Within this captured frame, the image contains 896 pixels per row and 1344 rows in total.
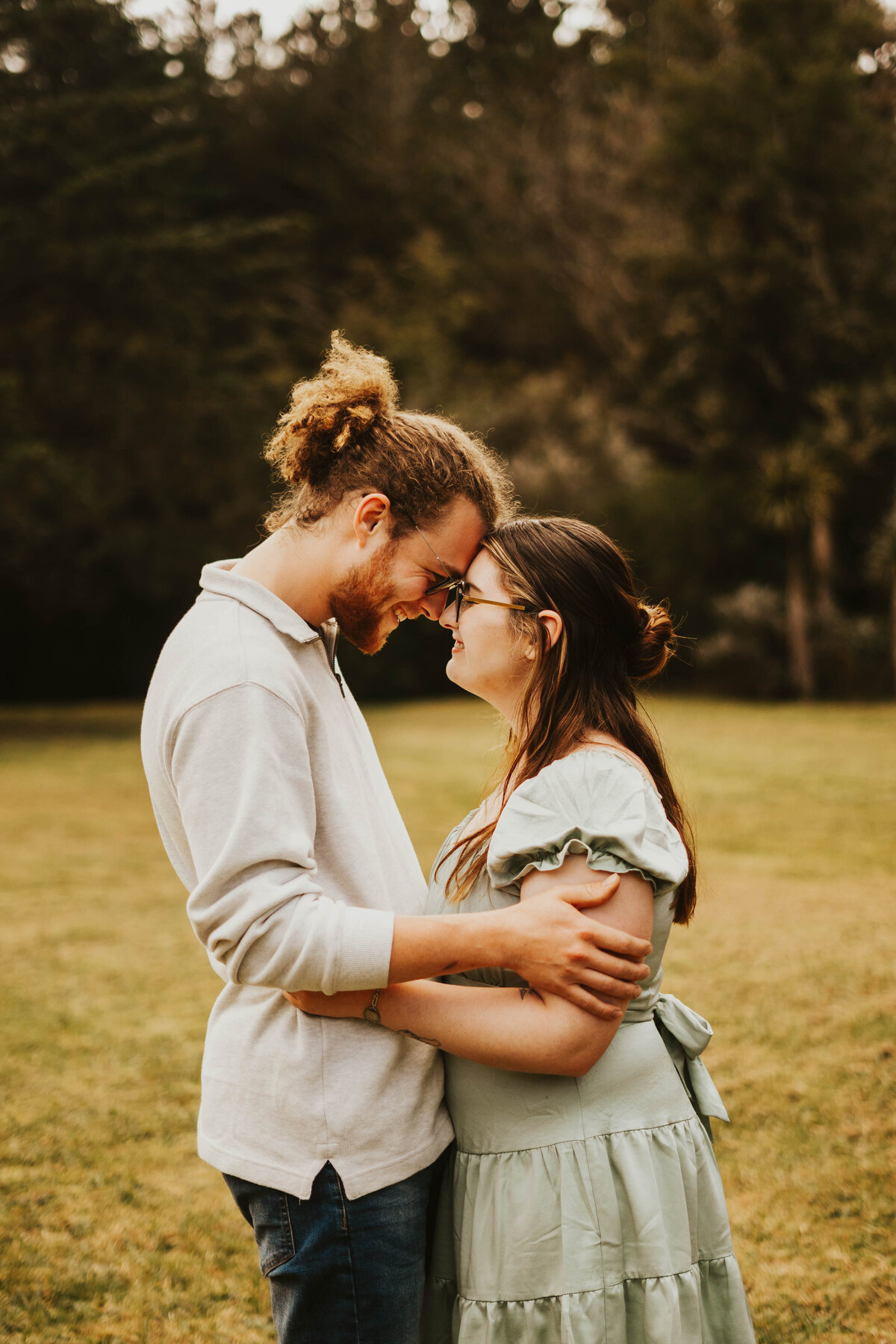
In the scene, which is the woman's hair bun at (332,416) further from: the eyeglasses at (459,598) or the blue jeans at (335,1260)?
the blue jeans at (335,1260)

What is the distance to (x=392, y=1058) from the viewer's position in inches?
62.4

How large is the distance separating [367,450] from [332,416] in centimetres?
8

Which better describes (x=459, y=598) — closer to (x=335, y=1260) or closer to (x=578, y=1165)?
(x=578, y=1165)

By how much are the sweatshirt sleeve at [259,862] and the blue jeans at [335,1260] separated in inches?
14.4

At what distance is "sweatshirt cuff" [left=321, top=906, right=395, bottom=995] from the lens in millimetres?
1404

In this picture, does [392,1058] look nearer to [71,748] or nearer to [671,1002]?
[671,1002]

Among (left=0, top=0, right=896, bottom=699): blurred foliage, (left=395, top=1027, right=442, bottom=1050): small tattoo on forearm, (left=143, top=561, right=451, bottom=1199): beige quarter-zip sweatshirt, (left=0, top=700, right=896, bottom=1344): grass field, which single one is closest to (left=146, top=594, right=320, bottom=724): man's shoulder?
(left=143, top=561, right=451, bottom=1199): beige quarter-zip sweatshirt

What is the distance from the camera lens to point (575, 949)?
147 cm

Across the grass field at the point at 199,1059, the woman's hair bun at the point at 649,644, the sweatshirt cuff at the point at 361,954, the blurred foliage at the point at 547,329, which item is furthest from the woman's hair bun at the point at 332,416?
the blurred foliage at the point at 547,329

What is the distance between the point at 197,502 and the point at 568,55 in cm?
1856

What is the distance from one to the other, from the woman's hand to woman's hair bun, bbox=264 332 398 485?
2.64 feet

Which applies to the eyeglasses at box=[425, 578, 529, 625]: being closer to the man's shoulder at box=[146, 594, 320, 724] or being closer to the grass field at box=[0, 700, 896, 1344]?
the man's shoulder at box=[146, 594, 320, 724]

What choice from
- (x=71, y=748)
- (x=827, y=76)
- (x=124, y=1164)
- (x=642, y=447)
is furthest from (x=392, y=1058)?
(x=642, y=447)

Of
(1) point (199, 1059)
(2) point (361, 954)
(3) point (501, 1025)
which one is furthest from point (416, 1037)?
(1) point (199, 1059)
